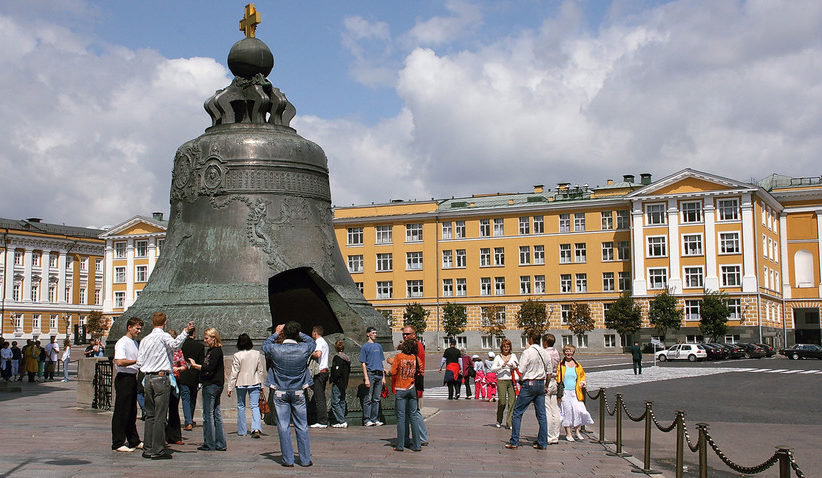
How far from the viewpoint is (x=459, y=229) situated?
76.9 m

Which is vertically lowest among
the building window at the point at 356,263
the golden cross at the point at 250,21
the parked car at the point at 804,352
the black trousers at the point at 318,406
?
the parked car at the point at 804,352

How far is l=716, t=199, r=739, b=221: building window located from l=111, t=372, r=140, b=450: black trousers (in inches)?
2485

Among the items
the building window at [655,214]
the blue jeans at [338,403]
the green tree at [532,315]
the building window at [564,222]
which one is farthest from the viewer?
the building window at [564,222]

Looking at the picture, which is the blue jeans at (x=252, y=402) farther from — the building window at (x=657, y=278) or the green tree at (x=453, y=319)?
the green tree at (x=453, y=319)

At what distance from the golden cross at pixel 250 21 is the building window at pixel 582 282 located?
6081 cm

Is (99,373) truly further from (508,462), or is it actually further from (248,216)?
(508,462)

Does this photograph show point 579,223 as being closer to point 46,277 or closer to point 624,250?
point 624,250

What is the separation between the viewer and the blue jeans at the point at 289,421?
30.0 feet

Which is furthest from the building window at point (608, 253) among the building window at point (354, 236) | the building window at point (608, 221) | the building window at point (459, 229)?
the building window at point (354, 236)

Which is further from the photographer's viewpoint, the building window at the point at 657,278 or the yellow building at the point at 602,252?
the building window at the point at 657,278

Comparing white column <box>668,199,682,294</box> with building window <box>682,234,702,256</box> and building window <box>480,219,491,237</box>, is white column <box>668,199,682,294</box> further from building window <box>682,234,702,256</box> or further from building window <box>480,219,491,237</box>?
building window <box>480,219,491,237</box>

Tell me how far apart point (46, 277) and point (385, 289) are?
124 ft

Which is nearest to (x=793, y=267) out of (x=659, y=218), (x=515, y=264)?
(x=659, y=218)

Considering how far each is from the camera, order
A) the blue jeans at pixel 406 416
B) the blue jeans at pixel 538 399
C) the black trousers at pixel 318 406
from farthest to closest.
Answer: the black trousers at pixel 318 406 < the blue jeans at pixel 538 399 < the blue jeans at pixel 406 416
